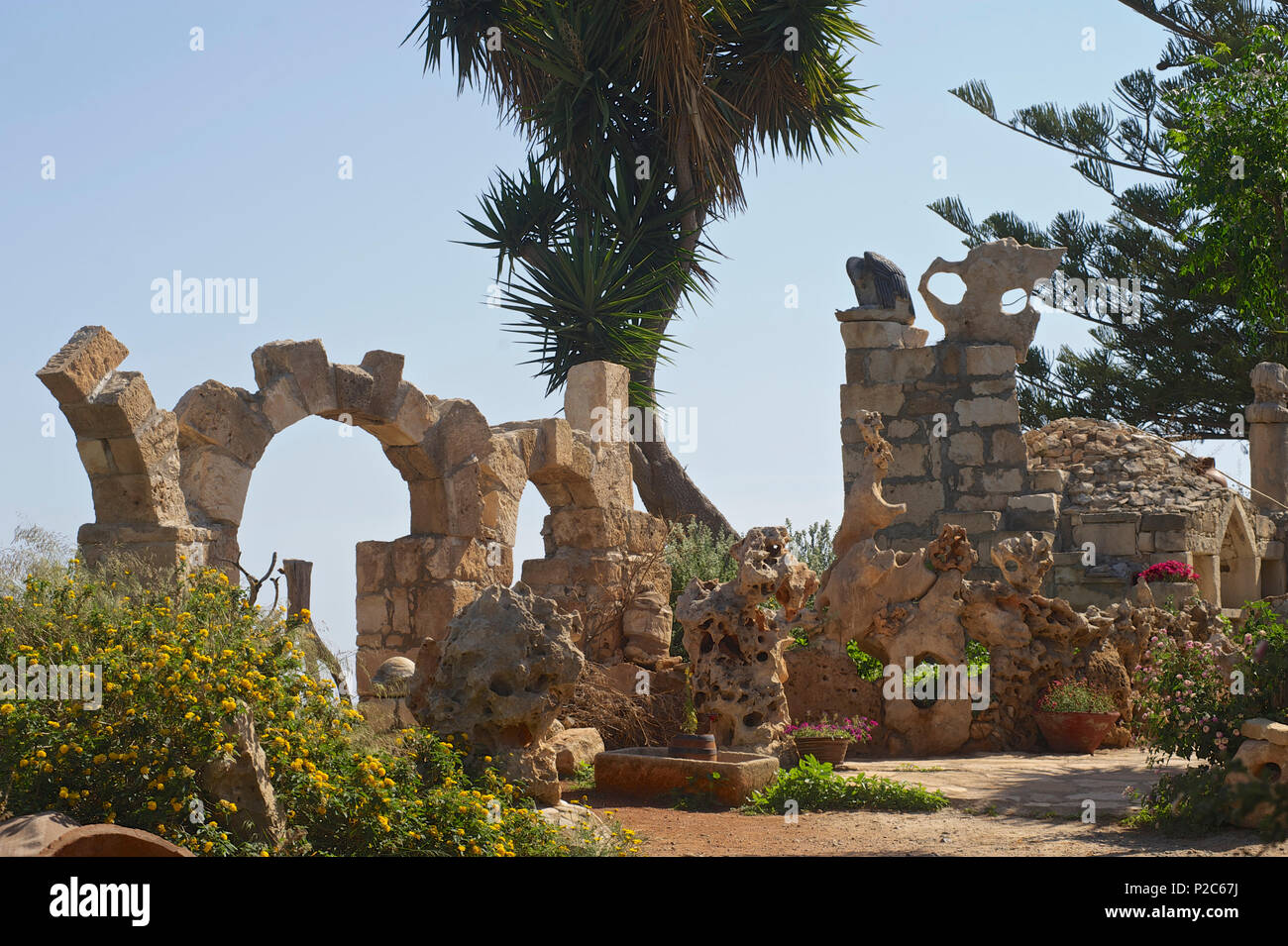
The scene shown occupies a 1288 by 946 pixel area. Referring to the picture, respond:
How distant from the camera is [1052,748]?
9422 millimetres

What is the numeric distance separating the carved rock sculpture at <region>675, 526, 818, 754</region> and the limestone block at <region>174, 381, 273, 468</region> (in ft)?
9.09

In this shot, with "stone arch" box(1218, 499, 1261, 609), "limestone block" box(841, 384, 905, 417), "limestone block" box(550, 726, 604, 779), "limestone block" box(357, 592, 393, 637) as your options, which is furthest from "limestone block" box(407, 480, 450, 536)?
"stone arch" box(1218, 499, 1261, 609)

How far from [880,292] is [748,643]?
17.6 ft

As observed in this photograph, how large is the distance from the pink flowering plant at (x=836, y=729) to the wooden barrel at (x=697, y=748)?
1.01 meters

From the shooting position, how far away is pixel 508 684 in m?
6.38

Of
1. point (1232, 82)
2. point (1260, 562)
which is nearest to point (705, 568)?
point (1232, 82)

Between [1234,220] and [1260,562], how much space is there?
289 inches

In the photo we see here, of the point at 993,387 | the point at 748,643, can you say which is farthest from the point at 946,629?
the point at 993,387

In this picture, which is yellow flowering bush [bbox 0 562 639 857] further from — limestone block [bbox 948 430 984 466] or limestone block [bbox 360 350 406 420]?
limestone block [bbox 948 430 984 466]

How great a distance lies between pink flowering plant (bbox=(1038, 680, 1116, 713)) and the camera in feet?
30.3

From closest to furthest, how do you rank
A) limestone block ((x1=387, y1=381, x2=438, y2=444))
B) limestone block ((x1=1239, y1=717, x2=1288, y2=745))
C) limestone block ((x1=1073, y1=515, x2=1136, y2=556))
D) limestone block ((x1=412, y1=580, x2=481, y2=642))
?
limestone block ((x1=1239, y1=717, x2=1288, y2=745)) < limestone block ((x1=387, y1=381, x2=438, y2=444)) < limestone block ((x1=412, y1=580, x2=481, y2=642)) < limestone block ((x1=1073, y1=515, x2=1136, y2=556))

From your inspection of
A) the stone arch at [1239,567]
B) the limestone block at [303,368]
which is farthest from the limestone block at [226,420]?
the stone arch at [1239,567]

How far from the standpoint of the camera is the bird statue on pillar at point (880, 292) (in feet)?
40.6

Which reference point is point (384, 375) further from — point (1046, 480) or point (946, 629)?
point (1046, 480)
